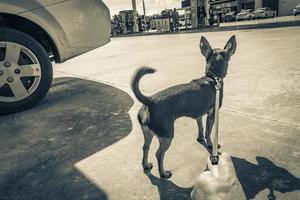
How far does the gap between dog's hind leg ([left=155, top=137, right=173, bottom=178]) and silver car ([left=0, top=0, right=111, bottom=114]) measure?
279 cm

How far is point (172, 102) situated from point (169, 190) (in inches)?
27.2

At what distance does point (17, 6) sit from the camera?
3.85 m

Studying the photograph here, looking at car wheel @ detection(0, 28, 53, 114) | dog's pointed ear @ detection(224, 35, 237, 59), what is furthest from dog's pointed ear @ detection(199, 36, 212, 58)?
car wheel @ detection(0, 28, 53, 114)

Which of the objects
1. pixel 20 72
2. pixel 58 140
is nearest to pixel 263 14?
pixel 20 72

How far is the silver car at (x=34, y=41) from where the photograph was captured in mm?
3889

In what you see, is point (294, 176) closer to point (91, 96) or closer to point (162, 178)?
point (162, 178)

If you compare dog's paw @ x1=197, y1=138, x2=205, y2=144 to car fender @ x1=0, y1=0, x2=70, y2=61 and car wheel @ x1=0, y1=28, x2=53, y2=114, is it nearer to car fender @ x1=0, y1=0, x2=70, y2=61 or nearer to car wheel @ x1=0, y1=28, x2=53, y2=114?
car wheel @ x1=0, y1=28, x2=53, y2=114

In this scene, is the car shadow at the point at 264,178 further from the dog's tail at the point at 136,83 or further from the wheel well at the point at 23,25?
the wheel well at the point at 23,25

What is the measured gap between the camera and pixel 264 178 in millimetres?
2010

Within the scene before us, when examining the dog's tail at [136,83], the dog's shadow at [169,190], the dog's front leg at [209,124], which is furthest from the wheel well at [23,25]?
the dog's shadow at [169,190]

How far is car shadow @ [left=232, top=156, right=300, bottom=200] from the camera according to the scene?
6.17 ft

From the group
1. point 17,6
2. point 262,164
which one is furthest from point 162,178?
point 17,6

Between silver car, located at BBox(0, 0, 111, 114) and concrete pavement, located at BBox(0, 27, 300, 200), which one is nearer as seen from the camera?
concrete pavement, located at BBox(0, 27, 300, 200)

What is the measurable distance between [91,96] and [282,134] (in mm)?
3234
